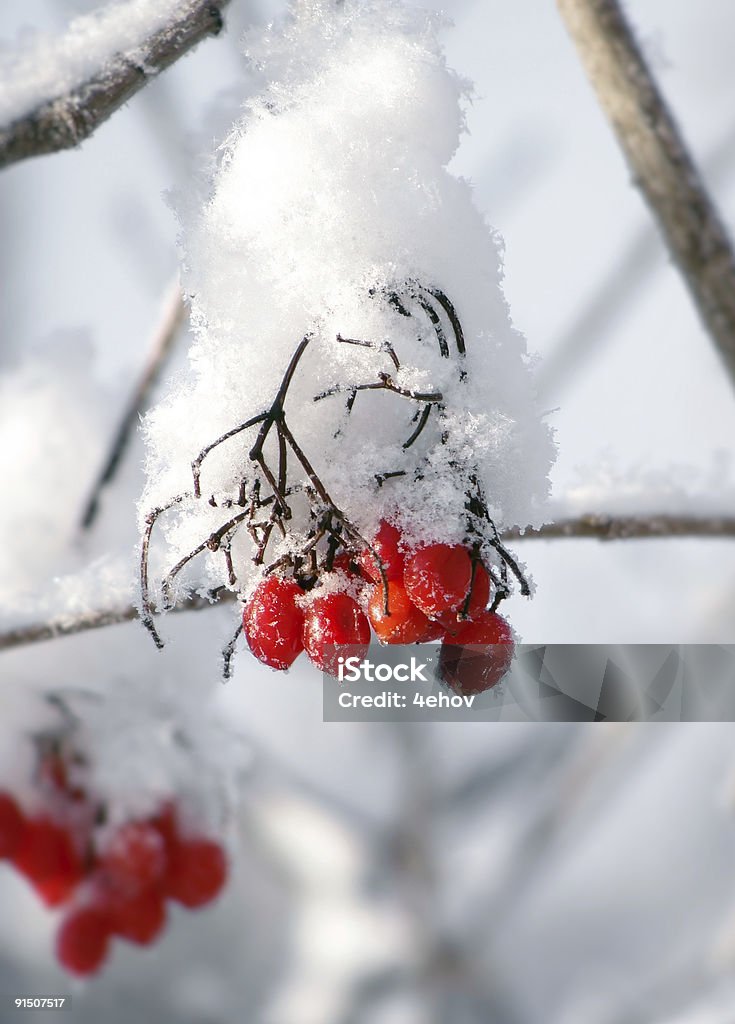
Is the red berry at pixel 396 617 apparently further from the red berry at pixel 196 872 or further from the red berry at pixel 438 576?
the red berry at pixel 196 872

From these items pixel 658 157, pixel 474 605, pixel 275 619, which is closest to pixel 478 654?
pixel 474 605

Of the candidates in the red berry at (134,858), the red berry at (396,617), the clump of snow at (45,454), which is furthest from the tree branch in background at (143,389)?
the red berry at (396,617)

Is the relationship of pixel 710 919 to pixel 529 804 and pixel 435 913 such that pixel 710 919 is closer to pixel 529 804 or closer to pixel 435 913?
pixel 529 804

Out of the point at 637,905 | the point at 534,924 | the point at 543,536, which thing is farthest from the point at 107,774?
the point at 637,905

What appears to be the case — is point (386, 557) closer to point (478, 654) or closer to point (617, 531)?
point (478, 654)

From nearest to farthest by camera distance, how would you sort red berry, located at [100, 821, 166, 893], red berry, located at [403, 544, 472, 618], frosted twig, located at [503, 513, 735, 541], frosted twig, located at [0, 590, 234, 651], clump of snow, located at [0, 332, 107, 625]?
1. red berry, located at [403, 544, 472, 618]
2. frosted twig, located at [0, 590, 234, 651]
3. frosted twig, located at [503, 513, 735, 541]
4. red berry, located at [100, 821, 166, 893]
5. clump of snow, located at [0, 332, 107, 625]

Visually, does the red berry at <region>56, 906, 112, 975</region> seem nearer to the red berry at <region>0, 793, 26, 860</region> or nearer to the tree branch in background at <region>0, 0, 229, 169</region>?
the red berry at <region>0, 793, 26, 860</region>

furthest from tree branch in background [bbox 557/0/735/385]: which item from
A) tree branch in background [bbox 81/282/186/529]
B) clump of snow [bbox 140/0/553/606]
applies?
tree branch in background [bbox 81/282/186/529]
